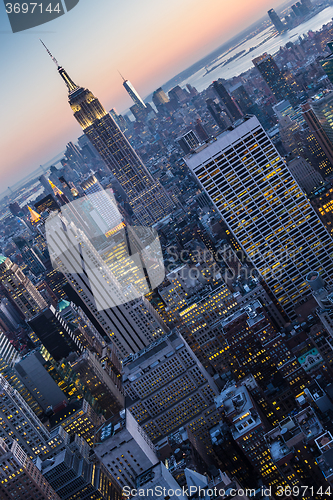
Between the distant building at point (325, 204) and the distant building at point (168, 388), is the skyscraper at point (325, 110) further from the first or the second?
the distant building at point (168, 388)

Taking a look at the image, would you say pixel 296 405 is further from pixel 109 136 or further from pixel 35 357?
pixel 109 136

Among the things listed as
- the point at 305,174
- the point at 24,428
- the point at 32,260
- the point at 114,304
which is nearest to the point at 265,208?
the point at 114,304

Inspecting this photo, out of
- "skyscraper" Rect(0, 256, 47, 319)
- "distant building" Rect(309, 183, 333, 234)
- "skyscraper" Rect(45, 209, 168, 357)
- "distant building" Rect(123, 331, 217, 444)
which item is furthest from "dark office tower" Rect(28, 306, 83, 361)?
"distant building" Rect(309, 183, 333, 234)

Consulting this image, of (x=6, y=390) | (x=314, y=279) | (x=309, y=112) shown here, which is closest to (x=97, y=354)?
(x=6, y=390)

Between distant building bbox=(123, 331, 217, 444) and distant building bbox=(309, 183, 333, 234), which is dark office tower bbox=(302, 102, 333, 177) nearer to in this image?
distant building bbox=(309, 183, 333, 234)

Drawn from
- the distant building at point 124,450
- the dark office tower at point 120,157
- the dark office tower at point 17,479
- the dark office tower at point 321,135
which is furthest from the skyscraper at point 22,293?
the distant building at point 124,450
